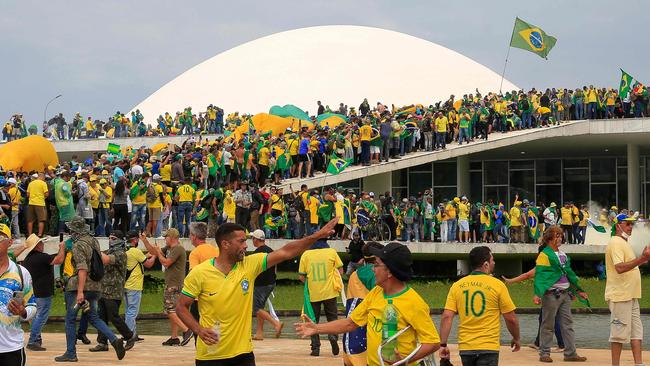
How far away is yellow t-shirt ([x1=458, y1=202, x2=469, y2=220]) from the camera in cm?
2981

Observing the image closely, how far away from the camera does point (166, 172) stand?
24.6m

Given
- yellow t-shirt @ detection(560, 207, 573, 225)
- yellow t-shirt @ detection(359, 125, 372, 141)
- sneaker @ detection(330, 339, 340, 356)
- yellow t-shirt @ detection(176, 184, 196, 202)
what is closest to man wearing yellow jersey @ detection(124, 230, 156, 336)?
sneaker @ detection(330, 339, 340, 356)

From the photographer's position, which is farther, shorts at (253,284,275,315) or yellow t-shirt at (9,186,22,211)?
yellow t-shirt at (9,186,22,211)

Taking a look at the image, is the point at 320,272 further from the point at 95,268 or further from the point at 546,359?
the point at 546,359

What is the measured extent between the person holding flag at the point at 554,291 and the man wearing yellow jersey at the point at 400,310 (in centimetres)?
Result: 577

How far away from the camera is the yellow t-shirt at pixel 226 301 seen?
24.5 ft

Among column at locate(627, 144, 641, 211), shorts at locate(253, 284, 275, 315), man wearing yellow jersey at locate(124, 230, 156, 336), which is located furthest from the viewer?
column at locate(627, 144, 641, 211)

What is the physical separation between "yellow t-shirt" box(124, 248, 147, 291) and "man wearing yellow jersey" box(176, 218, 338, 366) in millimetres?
6626

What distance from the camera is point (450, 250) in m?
29.6

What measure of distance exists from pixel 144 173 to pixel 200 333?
51.6 feet

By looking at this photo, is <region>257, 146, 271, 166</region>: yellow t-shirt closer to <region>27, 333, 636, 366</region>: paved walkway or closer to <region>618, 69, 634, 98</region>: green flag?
<region>27, 333, 636, 366</region>: paved walkway

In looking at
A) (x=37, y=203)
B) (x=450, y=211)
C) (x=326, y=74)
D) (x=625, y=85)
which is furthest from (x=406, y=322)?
(x=326, y=74)

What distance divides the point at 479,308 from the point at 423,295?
15344 mm

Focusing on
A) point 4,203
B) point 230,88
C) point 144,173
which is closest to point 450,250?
point 144,173
